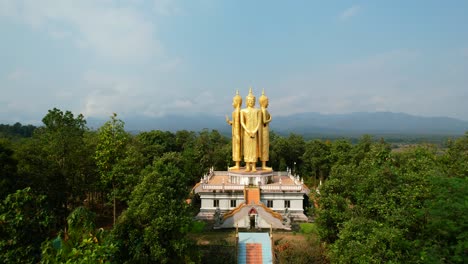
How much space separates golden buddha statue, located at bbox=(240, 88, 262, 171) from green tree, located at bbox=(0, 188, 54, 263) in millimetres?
17509

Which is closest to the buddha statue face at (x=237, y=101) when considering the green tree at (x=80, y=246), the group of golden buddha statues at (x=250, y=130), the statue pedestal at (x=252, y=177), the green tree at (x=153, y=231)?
the group of golden buddha statues at (x=250, y=130)

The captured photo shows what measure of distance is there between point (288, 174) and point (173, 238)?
18.7 m

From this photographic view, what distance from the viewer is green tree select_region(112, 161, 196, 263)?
10.7m

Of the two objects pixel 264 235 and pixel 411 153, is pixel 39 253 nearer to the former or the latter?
pixel 264 235

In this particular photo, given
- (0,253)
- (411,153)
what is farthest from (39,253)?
(411,153)

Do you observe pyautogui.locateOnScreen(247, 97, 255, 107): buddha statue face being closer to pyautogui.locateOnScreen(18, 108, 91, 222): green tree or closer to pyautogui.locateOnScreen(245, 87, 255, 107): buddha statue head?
pyautogui.locateOnScreen(245, 87, 255, 107): buddha statue head

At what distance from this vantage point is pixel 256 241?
16.2m

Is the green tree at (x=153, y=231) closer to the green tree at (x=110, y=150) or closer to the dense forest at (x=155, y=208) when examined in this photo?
the dense forest at (x=155, y=208)

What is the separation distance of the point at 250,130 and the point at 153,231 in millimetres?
14888

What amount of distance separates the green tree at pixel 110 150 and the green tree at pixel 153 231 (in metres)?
6.66

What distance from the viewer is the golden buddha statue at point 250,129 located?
2470cm

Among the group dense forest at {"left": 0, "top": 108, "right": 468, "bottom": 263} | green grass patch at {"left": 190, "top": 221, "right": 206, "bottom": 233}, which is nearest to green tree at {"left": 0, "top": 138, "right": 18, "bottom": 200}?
dense forest at {"left": 0, "top": 108, "right": 468, "bottom": 263}

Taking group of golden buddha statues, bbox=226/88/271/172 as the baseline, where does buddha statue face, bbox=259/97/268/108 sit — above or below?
above

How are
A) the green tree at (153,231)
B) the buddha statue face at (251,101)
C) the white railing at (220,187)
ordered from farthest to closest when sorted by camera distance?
the buddha statue face at (251,101)
the white railing at (220,187)
the green tree at (153,231)
